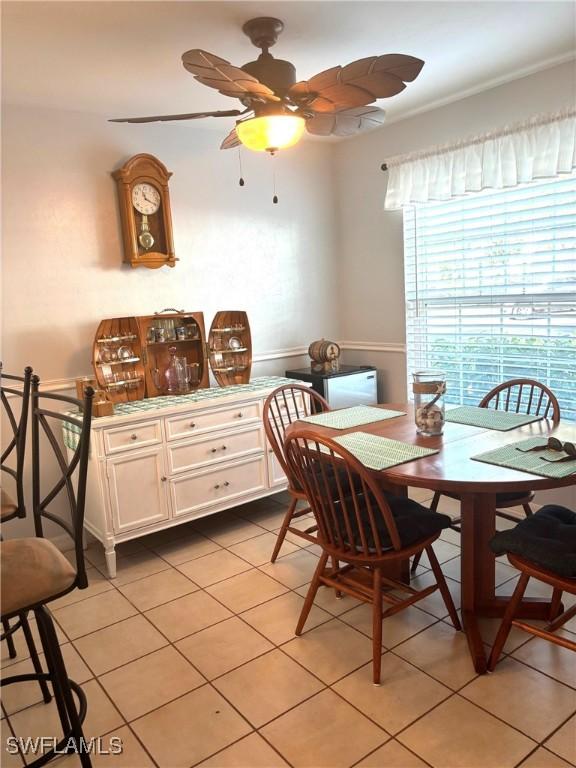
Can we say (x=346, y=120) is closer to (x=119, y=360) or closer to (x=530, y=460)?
(x=530, y=460)

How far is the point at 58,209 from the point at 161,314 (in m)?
0.80

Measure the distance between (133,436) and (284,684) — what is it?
1450 mm

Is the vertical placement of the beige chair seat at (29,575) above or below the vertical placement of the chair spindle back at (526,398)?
below

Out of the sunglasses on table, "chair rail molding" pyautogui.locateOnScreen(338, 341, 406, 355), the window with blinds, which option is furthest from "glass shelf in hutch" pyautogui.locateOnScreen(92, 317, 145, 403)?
the sunglasses on table

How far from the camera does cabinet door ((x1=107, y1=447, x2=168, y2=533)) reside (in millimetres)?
2908

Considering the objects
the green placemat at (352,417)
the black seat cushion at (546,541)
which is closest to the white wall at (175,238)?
the green placemat at (352,417)

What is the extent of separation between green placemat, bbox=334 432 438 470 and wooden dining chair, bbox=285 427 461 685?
0.08m

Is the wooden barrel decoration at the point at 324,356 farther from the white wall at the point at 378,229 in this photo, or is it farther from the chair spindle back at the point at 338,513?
the chair spindle back at the point at 338,513

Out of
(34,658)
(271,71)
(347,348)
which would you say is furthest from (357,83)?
(347,348)

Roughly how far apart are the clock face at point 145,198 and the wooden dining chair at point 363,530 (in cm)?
192

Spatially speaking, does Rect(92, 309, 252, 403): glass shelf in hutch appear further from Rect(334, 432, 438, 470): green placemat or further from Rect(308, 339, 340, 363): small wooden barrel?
Rect(334, 432, 438, 470): green placemat

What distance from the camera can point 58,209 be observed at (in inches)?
123

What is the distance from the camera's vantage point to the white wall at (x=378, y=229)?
11.6ft

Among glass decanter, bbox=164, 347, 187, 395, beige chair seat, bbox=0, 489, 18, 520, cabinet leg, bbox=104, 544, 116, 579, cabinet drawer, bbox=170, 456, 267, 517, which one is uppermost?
glass decanter, bbox=164, 347, 187, 395
